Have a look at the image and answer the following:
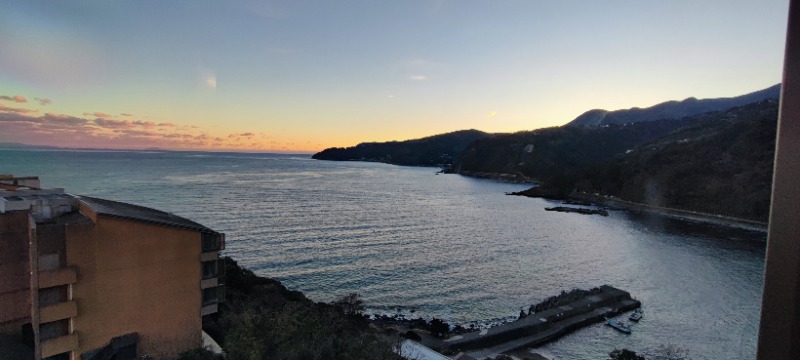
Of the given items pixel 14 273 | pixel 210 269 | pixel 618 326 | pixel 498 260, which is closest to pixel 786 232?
pixel 210 269

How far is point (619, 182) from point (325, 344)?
62.3 metres

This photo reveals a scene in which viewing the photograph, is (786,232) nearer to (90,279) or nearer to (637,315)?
(90,279)

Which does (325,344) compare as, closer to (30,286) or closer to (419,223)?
(30,286)

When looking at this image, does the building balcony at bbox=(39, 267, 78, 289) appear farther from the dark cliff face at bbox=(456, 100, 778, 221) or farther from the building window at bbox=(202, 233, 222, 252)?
the dark cliff face at bbox=(456, 100, 778, 221)

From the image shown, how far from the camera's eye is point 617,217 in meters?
46.2

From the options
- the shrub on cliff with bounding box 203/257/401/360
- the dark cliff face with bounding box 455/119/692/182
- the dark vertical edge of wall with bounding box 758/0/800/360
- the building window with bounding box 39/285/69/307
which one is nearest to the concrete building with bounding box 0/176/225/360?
the building window with bounding box 39/285/69/307

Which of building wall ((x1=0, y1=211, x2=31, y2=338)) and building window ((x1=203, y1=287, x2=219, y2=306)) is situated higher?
building wall ((x1=0, y1=211, x2=31, y2=338))

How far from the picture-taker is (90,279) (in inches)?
251

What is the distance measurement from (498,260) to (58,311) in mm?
22830

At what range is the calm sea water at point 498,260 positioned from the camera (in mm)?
17656

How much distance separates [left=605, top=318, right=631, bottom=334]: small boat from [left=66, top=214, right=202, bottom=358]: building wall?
50.7 feet

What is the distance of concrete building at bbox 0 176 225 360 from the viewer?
20.0ft

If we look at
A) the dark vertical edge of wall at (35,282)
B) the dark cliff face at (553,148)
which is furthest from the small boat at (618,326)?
the dark cliff face at (553,148)

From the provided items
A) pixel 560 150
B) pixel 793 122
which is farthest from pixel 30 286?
pixel 560 150
